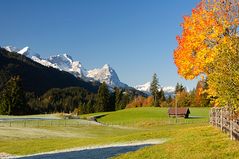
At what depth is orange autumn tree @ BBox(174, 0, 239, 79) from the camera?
30516mm

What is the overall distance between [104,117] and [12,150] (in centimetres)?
10936

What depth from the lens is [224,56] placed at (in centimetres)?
2084

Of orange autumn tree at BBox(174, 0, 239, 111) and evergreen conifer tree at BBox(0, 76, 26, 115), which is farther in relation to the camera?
evergreen conifer tree at BBox(0, 76, 26, 115)

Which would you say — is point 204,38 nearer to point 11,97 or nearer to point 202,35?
point 202,35

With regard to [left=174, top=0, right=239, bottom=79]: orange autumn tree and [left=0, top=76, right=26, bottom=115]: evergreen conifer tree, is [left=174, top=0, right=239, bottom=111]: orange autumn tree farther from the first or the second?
[left=0, top=76, right=26, bottom=115]: evergreen conifer tree

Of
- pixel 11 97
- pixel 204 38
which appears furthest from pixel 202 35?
pixel 11 97

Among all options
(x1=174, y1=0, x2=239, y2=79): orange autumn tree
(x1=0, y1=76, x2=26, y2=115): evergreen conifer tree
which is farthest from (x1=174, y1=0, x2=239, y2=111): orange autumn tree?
(x1=0, y1=76, x2=26, y2=115): evergreen conifer tree

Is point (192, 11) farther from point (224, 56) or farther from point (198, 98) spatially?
point (198, 98)

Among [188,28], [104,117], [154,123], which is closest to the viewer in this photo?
[188,28]

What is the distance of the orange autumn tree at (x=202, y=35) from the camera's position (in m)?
30.5

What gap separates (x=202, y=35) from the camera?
105 feet

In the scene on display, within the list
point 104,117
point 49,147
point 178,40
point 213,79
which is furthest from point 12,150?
point 104,117

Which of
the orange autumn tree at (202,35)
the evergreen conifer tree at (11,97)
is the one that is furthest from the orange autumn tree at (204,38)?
the evergreen conifer tree at (11,97)

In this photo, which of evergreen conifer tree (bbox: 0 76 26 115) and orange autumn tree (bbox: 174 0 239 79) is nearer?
orange autumn tree (bbox: 174 0 239 79)
